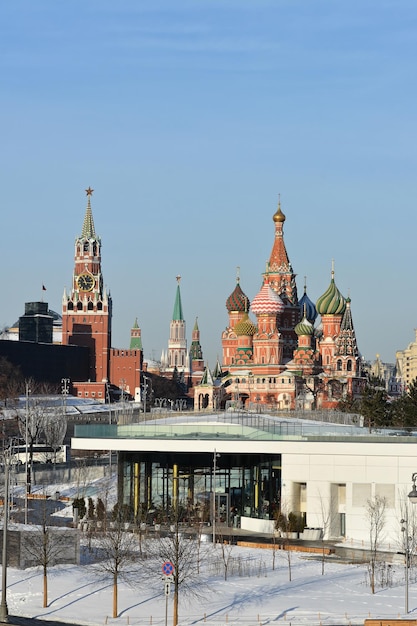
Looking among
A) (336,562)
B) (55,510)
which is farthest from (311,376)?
(336,562)

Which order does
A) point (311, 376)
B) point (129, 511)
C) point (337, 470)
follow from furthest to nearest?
point (311, 376), point (129, 511), point (337, 470)

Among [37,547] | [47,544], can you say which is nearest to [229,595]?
[47,544]

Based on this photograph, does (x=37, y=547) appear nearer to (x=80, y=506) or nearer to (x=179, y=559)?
(x=179, y=559)

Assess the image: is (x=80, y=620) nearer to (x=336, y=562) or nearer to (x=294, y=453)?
(x=336, y=562)

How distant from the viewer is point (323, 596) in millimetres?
49531

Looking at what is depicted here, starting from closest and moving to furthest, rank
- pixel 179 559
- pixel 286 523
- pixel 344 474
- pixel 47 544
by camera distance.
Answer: pixel 179 559
pixel 47 544
pixel 286 523
pixel 344 474

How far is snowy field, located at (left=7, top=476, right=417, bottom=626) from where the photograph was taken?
46281 mm

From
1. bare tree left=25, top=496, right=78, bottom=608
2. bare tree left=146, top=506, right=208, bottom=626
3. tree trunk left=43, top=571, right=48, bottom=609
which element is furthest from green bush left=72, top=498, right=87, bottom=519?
tree trunk left=43, top=571, right=48, bottom=609

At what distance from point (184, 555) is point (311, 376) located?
14501 cm

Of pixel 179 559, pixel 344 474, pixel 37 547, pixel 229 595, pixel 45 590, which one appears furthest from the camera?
pixel 344 474

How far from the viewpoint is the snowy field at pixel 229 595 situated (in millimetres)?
46281

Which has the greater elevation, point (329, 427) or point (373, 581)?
point (329, 427)

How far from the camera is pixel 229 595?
49.9m

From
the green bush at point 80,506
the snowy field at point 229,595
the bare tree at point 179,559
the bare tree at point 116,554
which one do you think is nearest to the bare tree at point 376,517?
the snowy field at point 229,595
